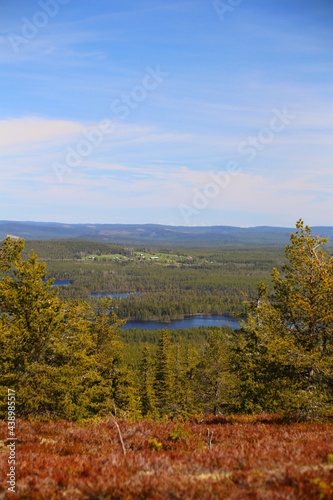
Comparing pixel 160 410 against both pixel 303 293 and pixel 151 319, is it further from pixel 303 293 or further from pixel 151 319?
pixel 151 319

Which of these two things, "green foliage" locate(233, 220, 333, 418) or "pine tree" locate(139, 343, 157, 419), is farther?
"pine tree" locate(139, 343, 157, 419)

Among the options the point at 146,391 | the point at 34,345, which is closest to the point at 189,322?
the point at 146,391

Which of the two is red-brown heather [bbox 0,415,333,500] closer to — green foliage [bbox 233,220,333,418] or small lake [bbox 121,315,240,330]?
green foliage [bbox 233,220,333,418]

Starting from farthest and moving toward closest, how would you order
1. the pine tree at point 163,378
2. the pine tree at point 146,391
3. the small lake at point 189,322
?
the small lake at point 189,322
the pine tree at point 163,378
the pine tree at point 146,391

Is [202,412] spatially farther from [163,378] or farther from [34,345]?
[163,378]

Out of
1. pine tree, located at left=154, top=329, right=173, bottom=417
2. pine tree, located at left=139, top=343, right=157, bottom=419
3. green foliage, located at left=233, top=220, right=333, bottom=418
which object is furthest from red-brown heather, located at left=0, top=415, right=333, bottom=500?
pine tree, located at left=154, top=329, right=173, bottom=417

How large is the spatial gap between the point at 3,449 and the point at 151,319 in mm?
186721

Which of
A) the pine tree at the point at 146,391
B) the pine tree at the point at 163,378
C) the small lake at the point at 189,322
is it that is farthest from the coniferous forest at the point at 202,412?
the small lake at the point at 189,322

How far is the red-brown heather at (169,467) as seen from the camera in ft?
16.7

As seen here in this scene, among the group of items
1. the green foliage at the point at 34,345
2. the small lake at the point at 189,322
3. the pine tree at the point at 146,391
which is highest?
the green foliage at the point at 34,345

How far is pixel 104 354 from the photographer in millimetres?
27078

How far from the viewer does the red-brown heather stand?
16.7 ft

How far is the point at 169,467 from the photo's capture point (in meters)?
6.27

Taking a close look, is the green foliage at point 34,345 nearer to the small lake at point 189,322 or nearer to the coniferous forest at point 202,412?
the coniferous forest at point 202,412
